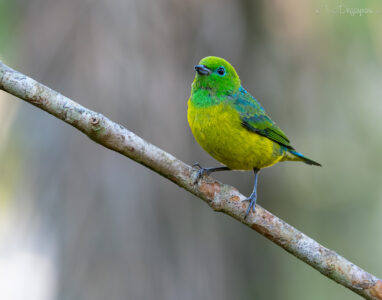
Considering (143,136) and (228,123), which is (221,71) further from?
(143,136)

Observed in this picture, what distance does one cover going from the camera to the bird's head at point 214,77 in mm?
4025

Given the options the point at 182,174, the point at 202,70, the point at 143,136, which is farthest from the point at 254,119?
the point at 143,136

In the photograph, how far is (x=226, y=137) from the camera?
149 inches

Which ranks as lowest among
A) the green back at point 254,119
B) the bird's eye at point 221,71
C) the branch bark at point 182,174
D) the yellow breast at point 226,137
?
the branch bark at point 182,174

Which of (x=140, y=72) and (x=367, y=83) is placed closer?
(x=140, y=72)

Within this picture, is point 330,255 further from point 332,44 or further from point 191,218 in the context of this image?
point 332,44

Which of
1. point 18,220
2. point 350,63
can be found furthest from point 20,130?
point 350,63

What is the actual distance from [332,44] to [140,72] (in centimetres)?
350

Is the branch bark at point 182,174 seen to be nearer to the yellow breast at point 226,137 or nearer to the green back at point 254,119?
the yellow breast at point 226,137

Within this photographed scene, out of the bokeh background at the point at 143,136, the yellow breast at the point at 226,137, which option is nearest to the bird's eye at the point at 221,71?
the yellow breast at the point at 226,137

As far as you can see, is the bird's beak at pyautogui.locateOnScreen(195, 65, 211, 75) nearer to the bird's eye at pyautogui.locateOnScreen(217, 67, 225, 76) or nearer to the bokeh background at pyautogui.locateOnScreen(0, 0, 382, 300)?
the bird's eye at pyautogui.locateOnScreen(217, 67, 225, 76)

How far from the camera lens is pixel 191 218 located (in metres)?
5.50

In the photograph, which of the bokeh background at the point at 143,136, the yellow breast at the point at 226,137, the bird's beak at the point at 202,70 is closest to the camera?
the yellow breast at the point at 226,137

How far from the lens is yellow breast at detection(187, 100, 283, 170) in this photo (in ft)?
12.3
